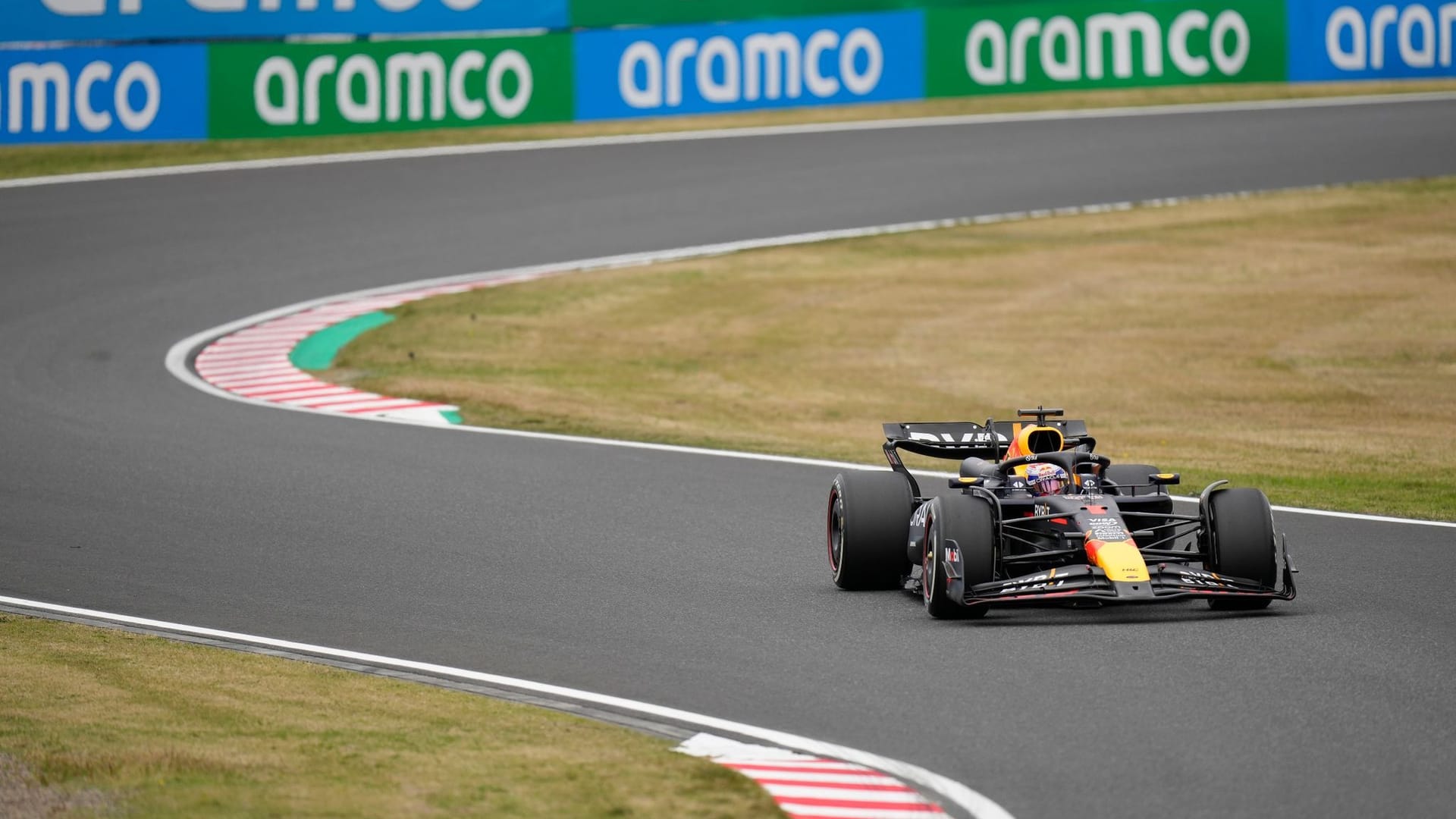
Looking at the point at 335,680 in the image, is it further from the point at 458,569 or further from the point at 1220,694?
the point at 1220,694

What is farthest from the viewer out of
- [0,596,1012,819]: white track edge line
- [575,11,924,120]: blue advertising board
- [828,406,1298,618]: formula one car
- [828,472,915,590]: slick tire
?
[575,11,924,120]: blue advertising board

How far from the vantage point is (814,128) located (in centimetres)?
3022

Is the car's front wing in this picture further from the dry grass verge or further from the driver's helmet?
the dry grass verge

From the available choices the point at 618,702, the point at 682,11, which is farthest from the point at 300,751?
the point at 682,11

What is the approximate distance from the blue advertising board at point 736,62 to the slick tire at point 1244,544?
65.2 ft

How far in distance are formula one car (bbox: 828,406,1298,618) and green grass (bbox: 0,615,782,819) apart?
243cm

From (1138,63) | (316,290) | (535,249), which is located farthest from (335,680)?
(1138,63)

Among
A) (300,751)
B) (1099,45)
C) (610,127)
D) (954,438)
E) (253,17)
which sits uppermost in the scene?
(253,17)

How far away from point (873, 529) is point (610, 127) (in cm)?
2031

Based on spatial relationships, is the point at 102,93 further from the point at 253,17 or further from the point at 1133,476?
the point at 1133,476

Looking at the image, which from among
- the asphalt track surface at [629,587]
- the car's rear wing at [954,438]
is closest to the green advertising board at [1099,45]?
the asphalt track surface at [629,587]

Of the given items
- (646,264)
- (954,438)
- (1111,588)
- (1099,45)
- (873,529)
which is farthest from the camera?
(1099,45)

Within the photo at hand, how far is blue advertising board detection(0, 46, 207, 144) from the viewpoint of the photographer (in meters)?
26.1

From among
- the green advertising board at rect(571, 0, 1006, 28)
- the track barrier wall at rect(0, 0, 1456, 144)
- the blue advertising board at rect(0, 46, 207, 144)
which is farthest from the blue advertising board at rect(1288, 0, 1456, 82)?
the blue advertising board at rect(0, 46, 207, 144)
